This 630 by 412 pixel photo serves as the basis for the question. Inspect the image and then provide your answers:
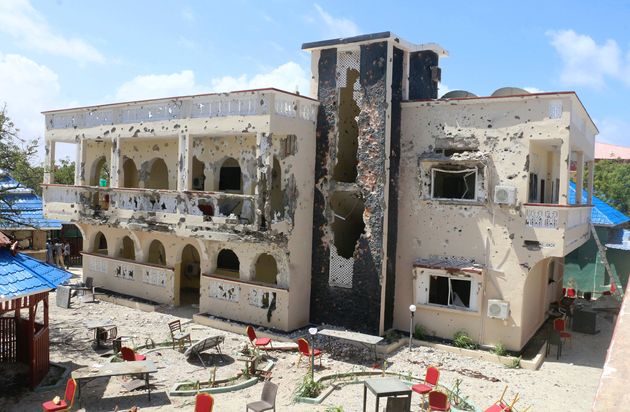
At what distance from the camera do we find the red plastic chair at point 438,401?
11.2 m

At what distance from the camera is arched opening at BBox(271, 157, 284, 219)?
692 inches

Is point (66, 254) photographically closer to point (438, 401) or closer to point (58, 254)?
point (58, 254)

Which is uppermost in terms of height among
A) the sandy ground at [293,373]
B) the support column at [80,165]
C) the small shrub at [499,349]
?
the support column at [80,165]

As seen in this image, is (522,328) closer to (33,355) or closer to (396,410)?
(396,410)

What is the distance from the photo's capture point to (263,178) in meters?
16.7

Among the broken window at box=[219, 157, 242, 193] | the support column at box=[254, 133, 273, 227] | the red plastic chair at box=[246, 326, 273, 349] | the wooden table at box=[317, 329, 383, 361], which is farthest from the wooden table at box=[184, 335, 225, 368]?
the broken window at box=[219, 157, 242, 193]

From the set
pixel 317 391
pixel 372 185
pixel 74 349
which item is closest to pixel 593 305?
pixel 372 185

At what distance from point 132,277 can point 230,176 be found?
6317 mm

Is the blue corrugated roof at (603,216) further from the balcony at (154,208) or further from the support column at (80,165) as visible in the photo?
the support column at (80,165)

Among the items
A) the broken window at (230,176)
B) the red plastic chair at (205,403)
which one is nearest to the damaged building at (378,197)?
the broken window at (230,176)

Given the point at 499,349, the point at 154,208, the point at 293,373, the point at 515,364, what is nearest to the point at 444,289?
the point at 499,349

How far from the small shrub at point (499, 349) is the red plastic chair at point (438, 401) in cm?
542

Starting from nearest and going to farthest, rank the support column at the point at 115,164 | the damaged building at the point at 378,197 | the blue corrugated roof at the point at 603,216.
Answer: the damaged building at the point at 378,197, the support column at the point at 115,164, the blue corrugated roof at the point at 603,216

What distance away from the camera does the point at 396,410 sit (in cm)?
1105
